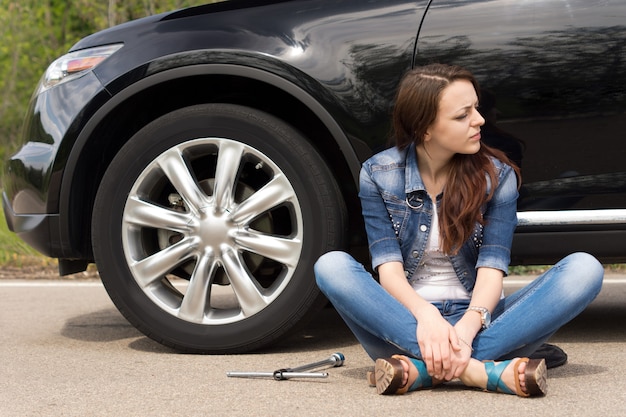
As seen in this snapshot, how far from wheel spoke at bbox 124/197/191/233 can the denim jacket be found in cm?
81

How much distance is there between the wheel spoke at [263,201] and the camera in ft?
12.9

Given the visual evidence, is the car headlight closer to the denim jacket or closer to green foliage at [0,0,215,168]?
the denim jacket

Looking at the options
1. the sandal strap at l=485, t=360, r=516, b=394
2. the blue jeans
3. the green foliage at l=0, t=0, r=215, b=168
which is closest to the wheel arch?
the blue jeans

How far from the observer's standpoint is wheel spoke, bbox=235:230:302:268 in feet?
12.9

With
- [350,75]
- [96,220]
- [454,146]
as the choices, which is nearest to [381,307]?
[454,146]

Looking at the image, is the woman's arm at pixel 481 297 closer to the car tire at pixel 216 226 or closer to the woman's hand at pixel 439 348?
the woman's hand at pixel 439 348

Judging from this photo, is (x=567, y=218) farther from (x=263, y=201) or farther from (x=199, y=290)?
(x=199, y=290)

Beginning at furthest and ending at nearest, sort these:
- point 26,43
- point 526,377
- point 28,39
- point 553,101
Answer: point 28,39, point 26,43, point 553,101, point 526,377

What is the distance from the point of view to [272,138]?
13.0ft

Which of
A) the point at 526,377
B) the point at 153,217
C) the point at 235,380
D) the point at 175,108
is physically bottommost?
the point at 235,380

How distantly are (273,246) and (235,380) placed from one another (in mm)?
608

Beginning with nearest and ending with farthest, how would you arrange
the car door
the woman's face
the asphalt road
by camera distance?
the asphalt road → the woman's face → the car door

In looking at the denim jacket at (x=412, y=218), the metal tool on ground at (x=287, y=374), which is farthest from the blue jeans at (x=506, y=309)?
the metal tool on ground at (x=287, y=374)

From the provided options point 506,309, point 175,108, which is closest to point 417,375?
point 506,309
